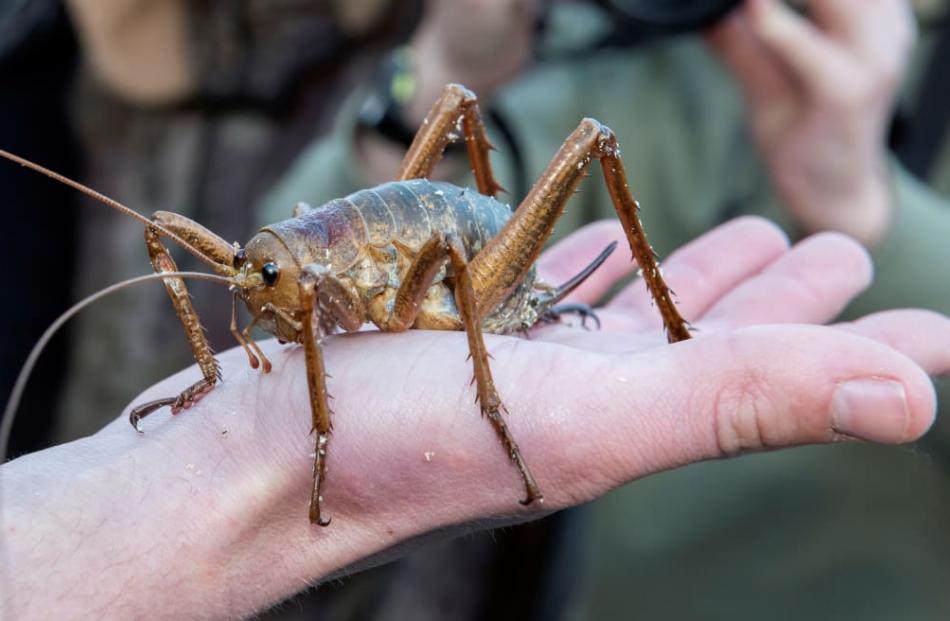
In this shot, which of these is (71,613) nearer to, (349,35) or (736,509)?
(736,509)

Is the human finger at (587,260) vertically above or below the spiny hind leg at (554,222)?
below

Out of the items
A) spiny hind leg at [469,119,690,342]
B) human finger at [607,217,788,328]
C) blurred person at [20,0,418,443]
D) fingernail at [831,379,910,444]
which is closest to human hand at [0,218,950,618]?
fingernail at [831,379,910,444]

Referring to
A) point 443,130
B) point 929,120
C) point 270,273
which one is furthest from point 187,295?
point 929,120

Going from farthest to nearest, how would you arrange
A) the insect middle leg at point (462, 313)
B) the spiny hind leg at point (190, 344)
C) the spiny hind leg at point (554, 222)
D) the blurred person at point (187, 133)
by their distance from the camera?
the blurred person at point (187, 133) → the spiny hind leg at point (554, 222) → the spiny hind leg at point (190, 344) → the insect middle leg at point (462, 313)

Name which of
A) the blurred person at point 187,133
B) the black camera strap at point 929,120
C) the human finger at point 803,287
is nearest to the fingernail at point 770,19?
the black camera strap at point 929,120

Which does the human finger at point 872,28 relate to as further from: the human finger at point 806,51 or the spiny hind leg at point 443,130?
the spiny hind leg at point 443,130

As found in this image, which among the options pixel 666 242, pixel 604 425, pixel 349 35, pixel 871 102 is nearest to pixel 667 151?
pixel 666 242

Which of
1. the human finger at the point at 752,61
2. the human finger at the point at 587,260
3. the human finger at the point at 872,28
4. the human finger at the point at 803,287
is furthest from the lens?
the human finger at the point at 752,61

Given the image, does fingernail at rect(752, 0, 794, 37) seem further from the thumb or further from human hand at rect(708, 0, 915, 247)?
the thumb
